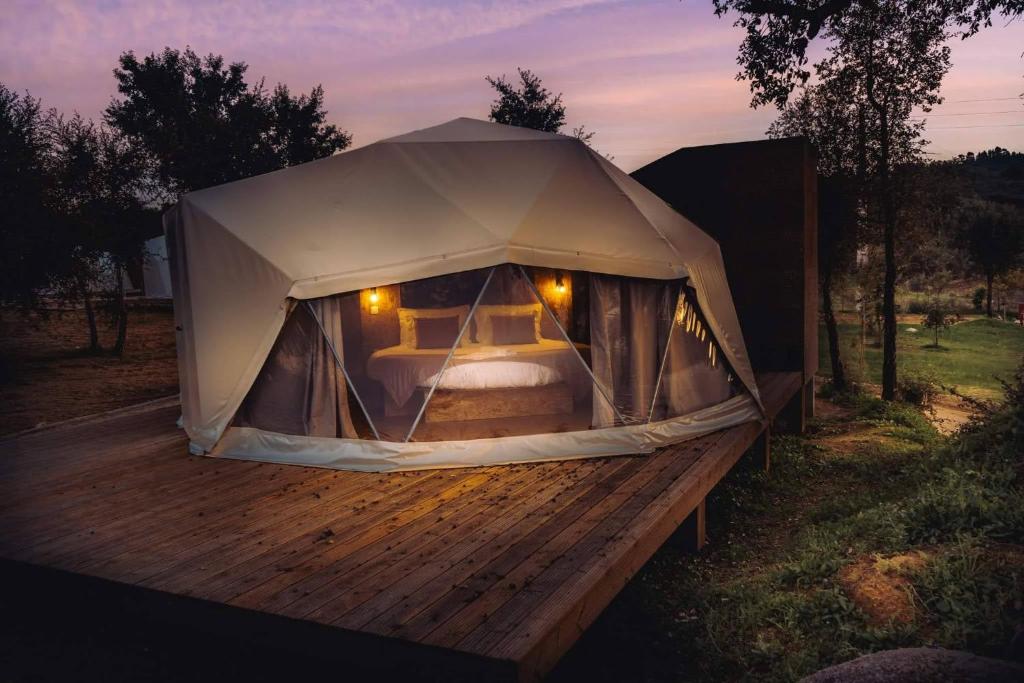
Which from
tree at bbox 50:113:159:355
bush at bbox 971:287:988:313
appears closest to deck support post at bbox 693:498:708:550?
tree at bbox 50:113:159:355

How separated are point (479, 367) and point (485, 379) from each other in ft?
0.37

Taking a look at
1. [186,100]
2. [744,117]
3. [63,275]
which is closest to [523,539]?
[63,275]

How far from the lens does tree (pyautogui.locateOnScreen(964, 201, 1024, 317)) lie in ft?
83.6

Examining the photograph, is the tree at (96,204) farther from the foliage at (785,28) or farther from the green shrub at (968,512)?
the green shrub at (968,512)

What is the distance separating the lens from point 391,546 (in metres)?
3.83

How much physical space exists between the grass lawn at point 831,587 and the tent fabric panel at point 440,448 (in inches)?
35.2

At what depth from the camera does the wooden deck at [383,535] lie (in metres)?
2.98

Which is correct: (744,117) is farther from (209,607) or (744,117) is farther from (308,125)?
(209,607)

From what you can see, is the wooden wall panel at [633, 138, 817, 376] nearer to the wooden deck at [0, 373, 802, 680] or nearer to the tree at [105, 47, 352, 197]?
the wooden deck at [0, 373, 802, 680]

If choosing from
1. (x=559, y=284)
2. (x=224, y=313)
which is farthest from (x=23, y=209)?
(x=559, y=284)

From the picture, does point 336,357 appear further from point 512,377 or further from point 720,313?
point 720,313

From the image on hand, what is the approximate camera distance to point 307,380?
5656 millimetres

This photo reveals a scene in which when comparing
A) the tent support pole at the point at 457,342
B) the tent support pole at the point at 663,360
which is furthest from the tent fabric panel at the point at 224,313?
the tent support pole at the point at 663,360

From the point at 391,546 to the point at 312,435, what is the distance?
2081 mm
